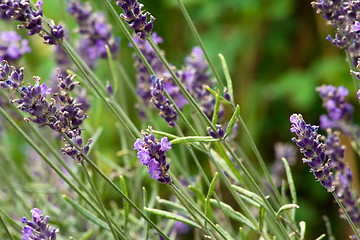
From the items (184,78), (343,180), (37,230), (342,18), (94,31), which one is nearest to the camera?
(37,230)

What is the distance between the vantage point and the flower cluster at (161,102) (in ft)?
2.85

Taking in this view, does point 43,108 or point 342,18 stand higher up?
point 43,108

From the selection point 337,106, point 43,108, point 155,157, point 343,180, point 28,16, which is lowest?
point 343,180

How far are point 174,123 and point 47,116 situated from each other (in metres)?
0.24

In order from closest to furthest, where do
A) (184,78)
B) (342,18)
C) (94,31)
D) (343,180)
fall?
(342,18) < (343,180) < (184,78) < (94,31)

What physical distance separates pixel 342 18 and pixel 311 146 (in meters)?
0.26

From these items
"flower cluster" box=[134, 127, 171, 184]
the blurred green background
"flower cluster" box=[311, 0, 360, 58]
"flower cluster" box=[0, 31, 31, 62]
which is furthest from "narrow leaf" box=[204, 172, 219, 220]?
the blurred green background

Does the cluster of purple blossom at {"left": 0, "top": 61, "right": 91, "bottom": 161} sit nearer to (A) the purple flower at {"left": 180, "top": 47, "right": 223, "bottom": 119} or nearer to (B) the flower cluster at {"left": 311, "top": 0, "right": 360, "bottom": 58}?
(A) the purple flower at {"left": 180, "top": 47, "right": 223, "bottom": 119}

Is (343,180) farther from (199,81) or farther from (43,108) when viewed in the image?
(43,108)

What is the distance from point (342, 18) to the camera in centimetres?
87

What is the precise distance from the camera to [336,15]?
34.5 inches

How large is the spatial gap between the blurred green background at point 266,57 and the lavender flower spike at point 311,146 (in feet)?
5.37

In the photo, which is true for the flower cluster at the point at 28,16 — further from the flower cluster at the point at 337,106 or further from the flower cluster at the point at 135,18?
the flower cluster at the point at 337,106

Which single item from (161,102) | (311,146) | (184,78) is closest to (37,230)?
(161,102)
